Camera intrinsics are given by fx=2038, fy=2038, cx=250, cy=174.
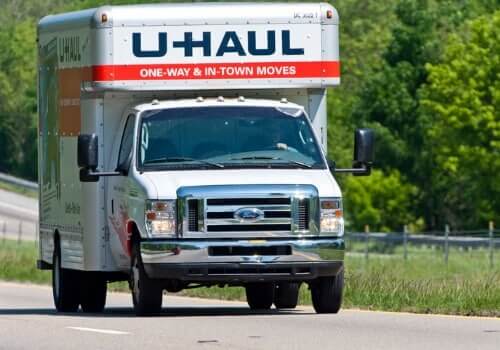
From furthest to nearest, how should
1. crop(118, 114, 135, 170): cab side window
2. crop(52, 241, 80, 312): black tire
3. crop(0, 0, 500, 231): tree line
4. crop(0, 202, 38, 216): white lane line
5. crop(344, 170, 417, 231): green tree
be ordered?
crop(0, 202, 38, 216): white lane line, crop(344, 170, 417, 231): green tree, crop(0, 0, 500, 231): tree line, crop(52, 241, 80, 312): black tire, crop(118, 114, 135, 170): cab side window

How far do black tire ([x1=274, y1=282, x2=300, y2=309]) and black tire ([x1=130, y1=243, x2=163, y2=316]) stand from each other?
2.99 m

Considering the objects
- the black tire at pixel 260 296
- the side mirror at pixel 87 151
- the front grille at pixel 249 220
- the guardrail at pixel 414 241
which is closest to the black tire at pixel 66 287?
the black tire at pixel 260 296

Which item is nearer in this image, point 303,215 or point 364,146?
point 303,215

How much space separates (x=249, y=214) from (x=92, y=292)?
434cm

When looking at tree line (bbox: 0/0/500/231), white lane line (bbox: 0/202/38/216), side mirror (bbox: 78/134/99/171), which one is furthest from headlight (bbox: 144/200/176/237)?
white lane line (bbox: 0/202/38/216)

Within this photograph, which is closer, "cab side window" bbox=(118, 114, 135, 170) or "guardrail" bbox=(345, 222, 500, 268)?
"cab side window" bbox=(118, 114, 135, 170)

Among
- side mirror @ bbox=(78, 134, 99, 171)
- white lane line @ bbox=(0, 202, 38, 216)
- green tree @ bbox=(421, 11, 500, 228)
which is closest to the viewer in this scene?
side mirror @ bbox=(78, 134, 99, 171)

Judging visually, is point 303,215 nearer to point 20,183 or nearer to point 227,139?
point 227,139

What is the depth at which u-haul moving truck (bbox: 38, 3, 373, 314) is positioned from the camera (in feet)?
65.0

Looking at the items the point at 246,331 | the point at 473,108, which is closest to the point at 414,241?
the point at 473,108

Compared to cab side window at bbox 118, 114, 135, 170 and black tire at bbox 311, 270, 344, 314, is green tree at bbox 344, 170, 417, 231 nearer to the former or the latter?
cab side window at bbox 118, 114, 135, 170

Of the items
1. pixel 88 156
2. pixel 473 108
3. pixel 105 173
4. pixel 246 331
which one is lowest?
pixel 246 331

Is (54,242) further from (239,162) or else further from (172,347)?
(172,347)

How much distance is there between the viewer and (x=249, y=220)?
19.8 m
